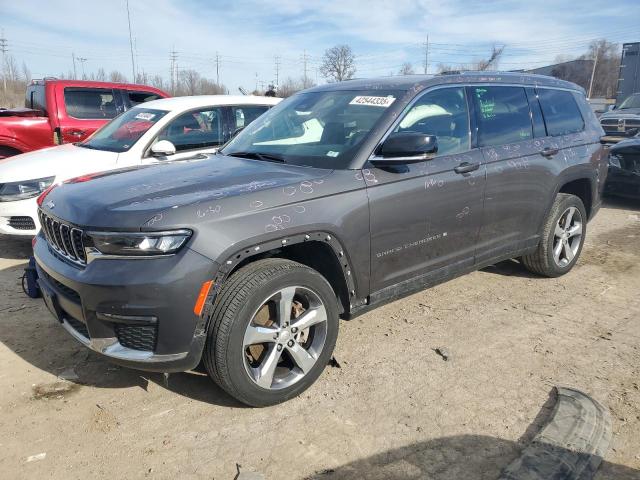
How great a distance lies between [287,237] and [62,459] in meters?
1.59

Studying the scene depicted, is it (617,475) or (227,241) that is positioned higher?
(227,241)

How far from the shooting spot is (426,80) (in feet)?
12.0

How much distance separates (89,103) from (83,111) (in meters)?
0.17

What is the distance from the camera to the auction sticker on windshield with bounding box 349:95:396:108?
11.3 feet

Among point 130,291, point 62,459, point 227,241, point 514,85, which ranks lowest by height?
point 62,459

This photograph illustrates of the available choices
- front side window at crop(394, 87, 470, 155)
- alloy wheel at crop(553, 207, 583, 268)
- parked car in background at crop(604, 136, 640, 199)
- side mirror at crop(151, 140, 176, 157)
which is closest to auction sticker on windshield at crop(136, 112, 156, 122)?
side mirror at crop(151, 140, 176, 157)

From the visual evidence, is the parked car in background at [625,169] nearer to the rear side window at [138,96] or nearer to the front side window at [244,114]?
the front side window at [244,114]

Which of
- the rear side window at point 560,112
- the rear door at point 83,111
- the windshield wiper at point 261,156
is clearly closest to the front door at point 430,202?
the windshield wiper at point 261,156

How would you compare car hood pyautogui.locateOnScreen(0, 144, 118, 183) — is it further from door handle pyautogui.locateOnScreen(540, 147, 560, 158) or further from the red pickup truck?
door handle pyautogui.locateOnScreen(540, 147, 560, 158)

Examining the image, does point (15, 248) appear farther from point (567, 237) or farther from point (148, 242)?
point (567, 237)

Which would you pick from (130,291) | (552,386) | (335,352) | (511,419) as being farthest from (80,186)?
(552,386)

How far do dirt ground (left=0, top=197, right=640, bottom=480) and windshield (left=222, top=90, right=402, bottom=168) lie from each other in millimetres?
1379

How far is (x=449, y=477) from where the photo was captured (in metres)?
2.33

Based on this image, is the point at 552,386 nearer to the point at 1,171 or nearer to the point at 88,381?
the point at 88,381
